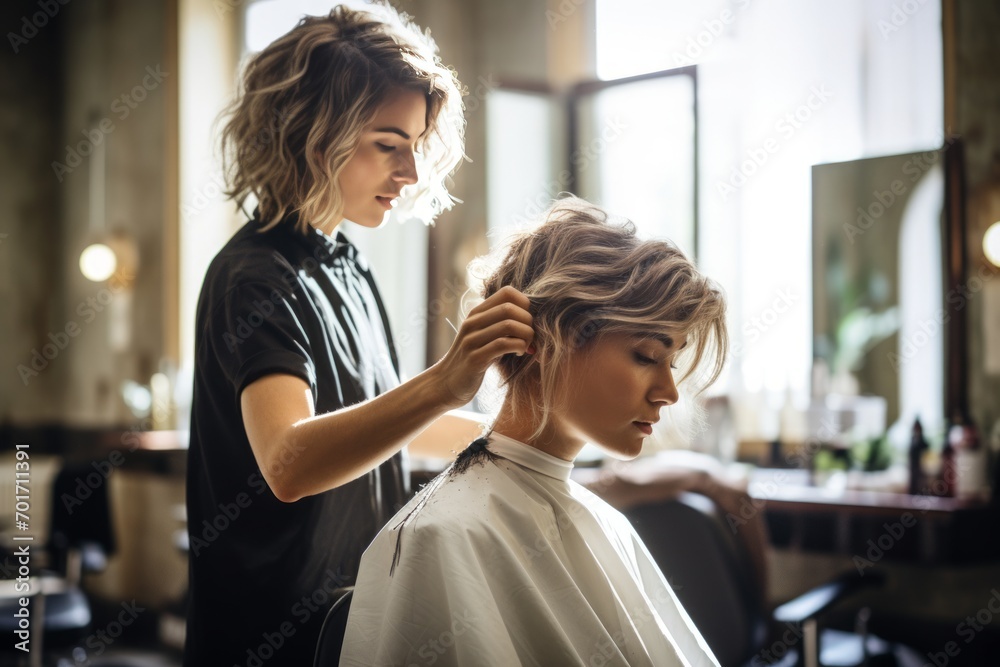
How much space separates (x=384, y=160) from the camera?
1.38m

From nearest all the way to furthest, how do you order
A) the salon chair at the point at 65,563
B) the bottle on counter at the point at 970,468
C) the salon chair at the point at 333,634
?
1. the salon chair at the point at 333,634
2. the bottle on counter at the point at 970,468
3. the salon chair at the point at 65,563

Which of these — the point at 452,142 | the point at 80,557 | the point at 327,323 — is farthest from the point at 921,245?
the point at 80,557

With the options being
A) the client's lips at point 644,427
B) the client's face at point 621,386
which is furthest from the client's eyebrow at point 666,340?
the client's lips at point 644,427

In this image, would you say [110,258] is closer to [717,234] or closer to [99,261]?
[99,261]

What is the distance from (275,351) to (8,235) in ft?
20.0

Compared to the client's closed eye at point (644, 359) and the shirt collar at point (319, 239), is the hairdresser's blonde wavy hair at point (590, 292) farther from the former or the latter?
the shirt collar at point (319, 239)

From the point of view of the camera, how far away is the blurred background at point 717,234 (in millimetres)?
3113

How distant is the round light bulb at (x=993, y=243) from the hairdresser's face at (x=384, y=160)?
2403mm

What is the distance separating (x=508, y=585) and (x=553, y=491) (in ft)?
0.61

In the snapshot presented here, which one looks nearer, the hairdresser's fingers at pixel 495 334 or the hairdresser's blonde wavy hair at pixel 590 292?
the hairdresser's fingers at pixel 495 334

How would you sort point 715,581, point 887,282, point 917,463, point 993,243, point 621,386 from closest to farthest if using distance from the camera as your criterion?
point 621,386 → point 715,581 → point 917,463 → point 993,243 → point 887,282

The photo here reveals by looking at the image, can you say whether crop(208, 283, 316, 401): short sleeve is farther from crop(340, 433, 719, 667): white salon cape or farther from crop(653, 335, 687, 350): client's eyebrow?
crop(653, 335, 687, 350): client's eyebrow

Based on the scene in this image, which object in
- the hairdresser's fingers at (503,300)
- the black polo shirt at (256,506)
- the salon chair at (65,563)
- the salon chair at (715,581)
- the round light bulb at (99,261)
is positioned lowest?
the salon chair at (65,563)

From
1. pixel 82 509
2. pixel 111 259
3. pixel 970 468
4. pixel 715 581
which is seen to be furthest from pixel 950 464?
pixel 111 259
